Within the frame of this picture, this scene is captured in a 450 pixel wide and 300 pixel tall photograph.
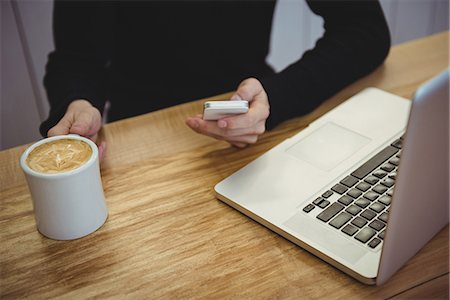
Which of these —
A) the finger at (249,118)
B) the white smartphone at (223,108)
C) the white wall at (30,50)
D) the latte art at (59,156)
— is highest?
the latte art at (59,156)

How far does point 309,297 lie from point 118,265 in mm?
235

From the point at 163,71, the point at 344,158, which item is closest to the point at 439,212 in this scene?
the point at 344,158

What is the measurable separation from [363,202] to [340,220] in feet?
0.16

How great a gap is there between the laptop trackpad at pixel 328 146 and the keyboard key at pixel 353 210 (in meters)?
0.10

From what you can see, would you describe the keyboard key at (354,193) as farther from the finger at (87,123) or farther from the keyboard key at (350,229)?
the finger at (87,123)

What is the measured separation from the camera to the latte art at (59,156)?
2.13 ft

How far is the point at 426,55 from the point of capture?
43.8 inches

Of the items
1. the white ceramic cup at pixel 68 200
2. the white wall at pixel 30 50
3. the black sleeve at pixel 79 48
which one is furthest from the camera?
the white wall at pixel 30 50

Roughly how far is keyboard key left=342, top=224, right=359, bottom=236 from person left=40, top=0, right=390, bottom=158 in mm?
235

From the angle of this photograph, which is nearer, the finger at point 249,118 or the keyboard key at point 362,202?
the keyboard key at point 362,202

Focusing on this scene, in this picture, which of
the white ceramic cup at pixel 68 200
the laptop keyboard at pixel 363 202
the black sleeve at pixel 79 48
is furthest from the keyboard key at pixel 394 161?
the black sleeve at pixel 79 48

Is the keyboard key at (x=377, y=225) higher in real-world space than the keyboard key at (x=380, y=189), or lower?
lower

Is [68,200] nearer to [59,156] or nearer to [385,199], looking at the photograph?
[59,156]

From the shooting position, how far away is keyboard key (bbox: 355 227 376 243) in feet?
2.13
